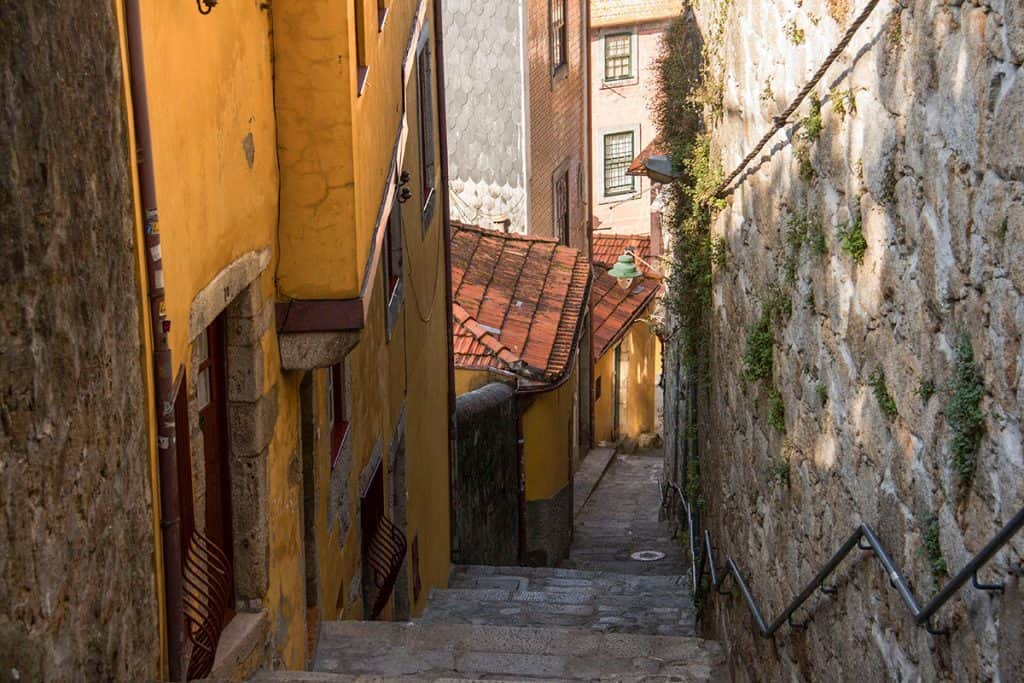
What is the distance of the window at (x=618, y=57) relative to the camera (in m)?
33.7

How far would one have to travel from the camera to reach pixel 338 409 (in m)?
8.66

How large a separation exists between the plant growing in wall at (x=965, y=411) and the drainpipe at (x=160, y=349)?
7.43 feet

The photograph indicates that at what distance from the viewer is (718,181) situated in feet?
29.4

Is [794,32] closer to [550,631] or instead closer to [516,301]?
[550,631]

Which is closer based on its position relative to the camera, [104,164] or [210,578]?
[104,164]

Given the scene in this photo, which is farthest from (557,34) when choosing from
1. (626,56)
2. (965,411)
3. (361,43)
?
(965,411)

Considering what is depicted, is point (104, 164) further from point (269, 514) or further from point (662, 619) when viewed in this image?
point (662, 619)

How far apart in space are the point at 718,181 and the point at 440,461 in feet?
18.8

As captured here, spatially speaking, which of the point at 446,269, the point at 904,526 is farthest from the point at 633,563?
the point at 904,526

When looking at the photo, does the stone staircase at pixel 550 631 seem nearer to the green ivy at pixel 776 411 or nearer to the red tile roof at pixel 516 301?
the green ivy at pixel 776 411

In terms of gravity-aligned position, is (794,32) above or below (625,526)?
above

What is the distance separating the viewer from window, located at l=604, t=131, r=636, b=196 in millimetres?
34469

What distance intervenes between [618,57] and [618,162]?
2.45m

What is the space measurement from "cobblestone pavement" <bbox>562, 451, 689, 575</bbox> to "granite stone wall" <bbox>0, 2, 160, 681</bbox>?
34.8 ft
